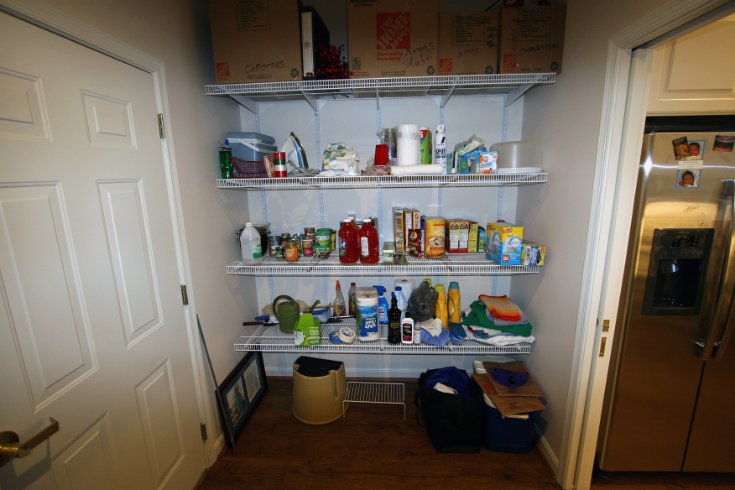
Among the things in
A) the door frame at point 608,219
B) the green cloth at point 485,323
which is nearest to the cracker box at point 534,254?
the door frame at point 608,219

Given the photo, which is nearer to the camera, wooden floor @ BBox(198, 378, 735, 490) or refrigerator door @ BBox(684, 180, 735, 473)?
refrigerator door @ BBox(684, 180, 735, 473)

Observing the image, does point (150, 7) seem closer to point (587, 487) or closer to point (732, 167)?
point (732, 167)

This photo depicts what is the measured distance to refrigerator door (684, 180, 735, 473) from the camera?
4.35ft

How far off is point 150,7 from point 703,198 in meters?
2.52

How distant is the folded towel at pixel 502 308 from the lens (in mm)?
1820

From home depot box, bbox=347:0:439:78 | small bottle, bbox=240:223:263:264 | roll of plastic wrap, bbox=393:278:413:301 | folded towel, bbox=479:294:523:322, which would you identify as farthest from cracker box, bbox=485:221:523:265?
small bottle, bbox=240:223:263:264

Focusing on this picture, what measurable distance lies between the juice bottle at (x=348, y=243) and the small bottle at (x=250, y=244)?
0.53 m

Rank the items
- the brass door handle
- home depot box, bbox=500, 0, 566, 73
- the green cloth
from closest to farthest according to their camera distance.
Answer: the brass door handle → home depot box, bbox=500, 0, 566, 73 → the green cloth

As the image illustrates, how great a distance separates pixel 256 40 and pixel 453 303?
6.12 feet

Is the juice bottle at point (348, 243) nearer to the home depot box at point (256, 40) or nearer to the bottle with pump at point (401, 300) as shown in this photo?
the bottle with pump at point (401, 300)

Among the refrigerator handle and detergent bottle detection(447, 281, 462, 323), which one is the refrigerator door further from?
detergent bottle detection(447, 281, 462, 323)

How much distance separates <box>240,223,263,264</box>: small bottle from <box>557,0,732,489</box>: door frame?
1766 mm

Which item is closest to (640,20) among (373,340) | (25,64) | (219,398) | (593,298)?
(593,298)

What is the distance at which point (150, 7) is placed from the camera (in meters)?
1.29
